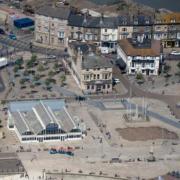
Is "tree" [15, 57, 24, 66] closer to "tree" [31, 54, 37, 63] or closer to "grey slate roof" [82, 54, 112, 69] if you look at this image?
"tree" [31, 54, 37, 63]

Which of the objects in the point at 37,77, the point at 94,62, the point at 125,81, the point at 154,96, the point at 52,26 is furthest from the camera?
the point at 52,26

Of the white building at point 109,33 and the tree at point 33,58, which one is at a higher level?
the white building at point 109,33

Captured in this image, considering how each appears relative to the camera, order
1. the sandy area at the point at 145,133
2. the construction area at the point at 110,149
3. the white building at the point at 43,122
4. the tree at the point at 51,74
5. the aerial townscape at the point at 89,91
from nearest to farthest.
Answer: the construction area at the point at 110,149 → the aerial townscape at the point at 89,91 → the white building at the point at 43,122 → the sandy area at the point at 145,133 → the tree at the point at 51,74

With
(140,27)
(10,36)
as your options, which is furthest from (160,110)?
(10,36)

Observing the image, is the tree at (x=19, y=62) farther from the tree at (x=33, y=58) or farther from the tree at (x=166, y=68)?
the tree at (x=166, y=68)

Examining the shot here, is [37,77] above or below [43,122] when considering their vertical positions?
below

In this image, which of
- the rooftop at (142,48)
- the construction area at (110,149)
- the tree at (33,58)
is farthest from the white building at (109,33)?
the construction area at (110,149)

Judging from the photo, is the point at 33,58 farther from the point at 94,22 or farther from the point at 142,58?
the point at 142,58

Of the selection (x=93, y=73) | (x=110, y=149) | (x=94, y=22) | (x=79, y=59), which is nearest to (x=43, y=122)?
(x=110, y=149)
